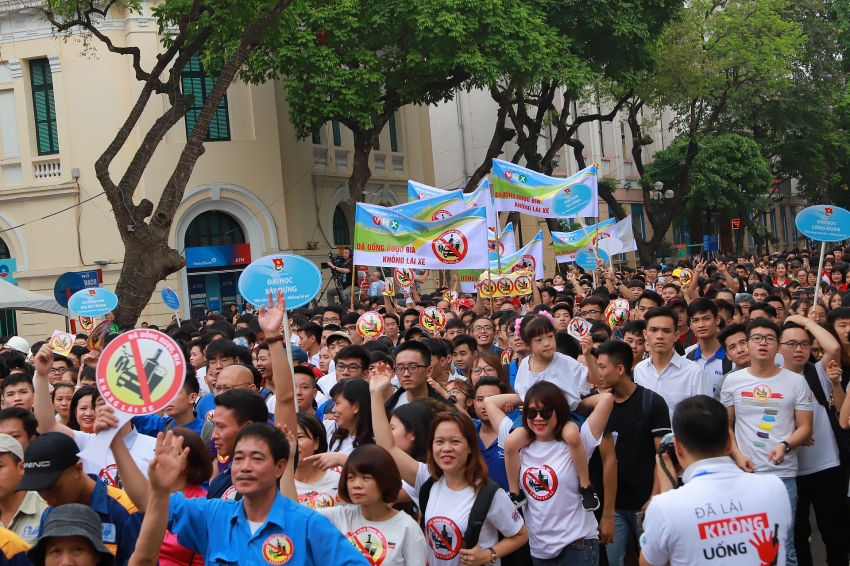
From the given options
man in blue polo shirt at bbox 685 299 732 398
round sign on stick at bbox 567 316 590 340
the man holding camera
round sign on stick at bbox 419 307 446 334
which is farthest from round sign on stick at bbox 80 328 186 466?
the man holding camera

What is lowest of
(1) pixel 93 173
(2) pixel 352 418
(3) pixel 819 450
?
(3) pixel 819 450

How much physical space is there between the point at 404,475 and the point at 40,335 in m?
21.2

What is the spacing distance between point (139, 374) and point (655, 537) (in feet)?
6.50

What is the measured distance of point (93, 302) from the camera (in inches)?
536

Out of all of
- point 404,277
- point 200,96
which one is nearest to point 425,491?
point 404,277

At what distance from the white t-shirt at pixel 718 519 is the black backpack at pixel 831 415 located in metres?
2.73

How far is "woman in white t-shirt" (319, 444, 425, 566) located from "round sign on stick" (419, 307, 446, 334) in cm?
678

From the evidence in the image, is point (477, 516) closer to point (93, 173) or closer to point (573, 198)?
point (573, 198)

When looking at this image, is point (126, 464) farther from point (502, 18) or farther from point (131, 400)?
point (502, 18)

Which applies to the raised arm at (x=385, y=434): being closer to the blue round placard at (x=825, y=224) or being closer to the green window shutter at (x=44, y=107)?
the blue round placard at (x=825, y=224)

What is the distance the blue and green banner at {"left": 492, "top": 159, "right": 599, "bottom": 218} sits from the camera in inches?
583

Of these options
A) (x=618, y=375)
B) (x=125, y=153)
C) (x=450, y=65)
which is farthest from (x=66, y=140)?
(x=618, y=375)

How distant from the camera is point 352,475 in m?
4.20

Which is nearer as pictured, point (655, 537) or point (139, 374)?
point (655, 537)
